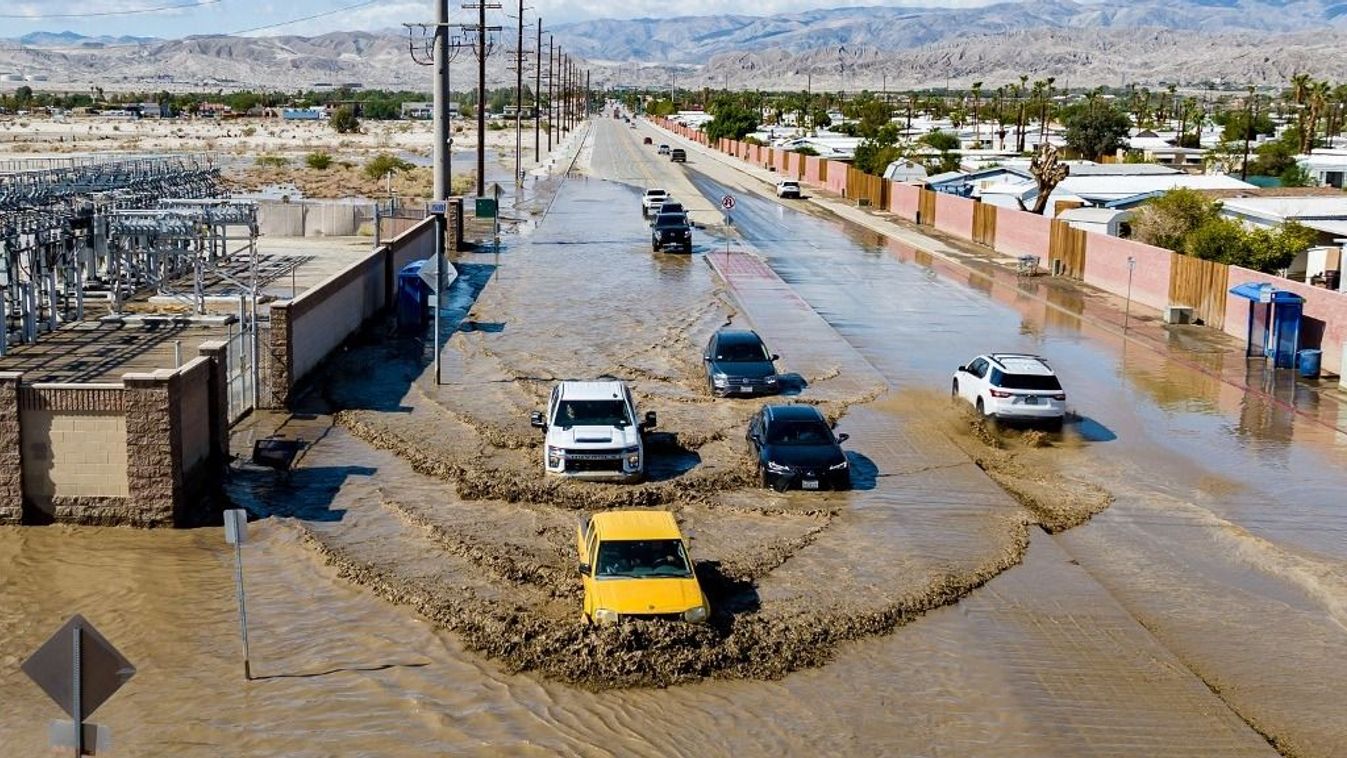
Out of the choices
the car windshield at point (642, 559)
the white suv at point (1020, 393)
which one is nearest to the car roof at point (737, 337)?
the white suv at point (1020, 393)

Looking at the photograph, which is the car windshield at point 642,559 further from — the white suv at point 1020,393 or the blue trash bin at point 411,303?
the blue trash bin at point 411,303

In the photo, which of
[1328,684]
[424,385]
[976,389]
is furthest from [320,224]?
[1328,684]

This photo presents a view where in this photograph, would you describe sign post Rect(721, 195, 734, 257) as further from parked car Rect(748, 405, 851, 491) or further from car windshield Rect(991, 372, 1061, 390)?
parked car Rect(748, 405, 851, 491)

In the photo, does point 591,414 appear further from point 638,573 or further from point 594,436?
point 638,573

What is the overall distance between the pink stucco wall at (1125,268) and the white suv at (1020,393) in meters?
19.2

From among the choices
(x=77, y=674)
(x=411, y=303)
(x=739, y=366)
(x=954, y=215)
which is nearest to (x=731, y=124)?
(x=954, y=215)

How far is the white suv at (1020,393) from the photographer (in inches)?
1097

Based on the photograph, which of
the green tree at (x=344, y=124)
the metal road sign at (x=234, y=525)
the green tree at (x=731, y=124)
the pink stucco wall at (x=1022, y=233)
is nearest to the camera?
the metal road sign at (x=234, y=525)

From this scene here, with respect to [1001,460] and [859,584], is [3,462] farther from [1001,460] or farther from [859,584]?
[1001,460]

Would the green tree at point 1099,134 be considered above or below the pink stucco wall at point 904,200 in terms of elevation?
above

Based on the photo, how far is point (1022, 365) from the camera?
2859cm

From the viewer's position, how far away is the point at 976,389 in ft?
95.3

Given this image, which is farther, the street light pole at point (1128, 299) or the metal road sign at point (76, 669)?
the street light pole at point (1128, 299)

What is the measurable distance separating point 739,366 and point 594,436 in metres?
7.51
